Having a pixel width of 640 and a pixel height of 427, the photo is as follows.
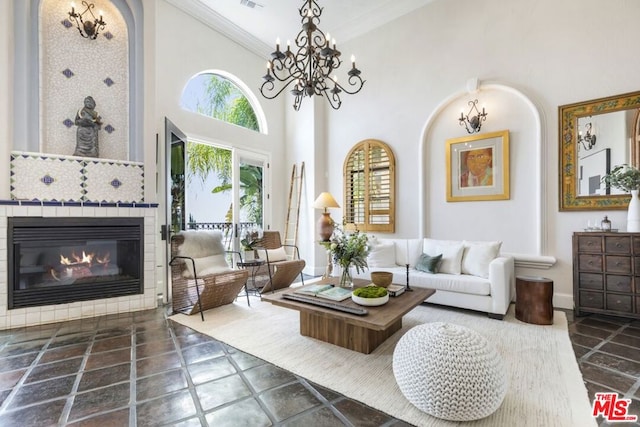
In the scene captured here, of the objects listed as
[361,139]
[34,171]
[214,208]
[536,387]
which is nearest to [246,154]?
[214,208]

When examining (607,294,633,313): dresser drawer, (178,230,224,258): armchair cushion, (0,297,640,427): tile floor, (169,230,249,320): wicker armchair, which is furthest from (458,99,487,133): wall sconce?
(178,230,224,258): armchair cushion

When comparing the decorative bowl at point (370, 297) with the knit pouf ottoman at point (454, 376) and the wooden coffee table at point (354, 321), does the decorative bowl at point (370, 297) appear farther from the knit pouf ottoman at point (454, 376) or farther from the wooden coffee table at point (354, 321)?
the knit pouf ottoman at point (454, 376)

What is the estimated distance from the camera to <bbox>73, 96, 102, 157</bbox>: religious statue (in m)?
3.43

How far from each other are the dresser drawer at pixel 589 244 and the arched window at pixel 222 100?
16.9 feet

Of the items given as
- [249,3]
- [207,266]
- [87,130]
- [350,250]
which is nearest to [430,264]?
[350,250]

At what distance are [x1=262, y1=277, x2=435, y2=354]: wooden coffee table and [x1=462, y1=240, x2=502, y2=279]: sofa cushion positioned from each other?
3.34ft

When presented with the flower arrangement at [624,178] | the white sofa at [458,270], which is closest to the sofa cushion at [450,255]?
the white sofa at [458,270]

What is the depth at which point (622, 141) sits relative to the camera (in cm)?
339

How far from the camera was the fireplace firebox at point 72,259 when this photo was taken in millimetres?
3074

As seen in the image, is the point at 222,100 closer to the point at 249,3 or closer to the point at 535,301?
the point at 249,3

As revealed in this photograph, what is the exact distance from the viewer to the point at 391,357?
7.77ft

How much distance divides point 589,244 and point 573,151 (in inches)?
45.4

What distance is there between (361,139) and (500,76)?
2.24m

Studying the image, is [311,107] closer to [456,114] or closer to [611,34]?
[456,114]
